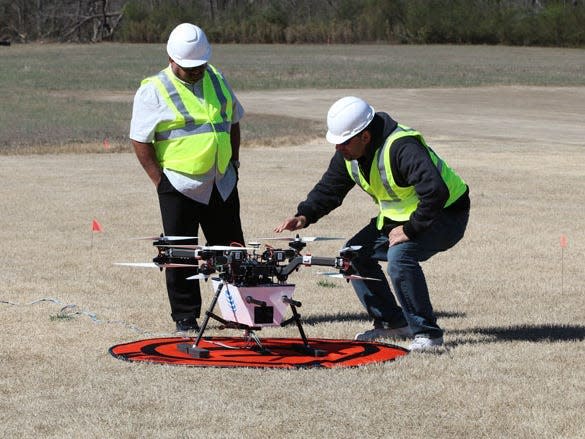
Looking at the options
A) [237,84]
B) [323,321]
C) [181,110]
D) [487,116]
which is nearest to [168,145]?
[181,110]

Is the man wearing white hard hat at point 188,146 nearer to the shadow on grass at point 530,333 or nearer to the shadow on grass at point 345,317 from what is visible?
the shadow on grass at point 345,317

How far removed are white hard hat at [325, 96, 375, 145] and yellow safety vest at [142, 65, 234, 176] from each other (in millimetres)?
1376

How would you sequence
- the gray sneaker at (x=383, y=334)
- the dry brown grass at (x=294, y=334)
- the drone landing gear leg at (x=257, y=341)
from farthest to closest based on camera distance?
the gray sneaker at (x=383, y=334)
the drone landing gear leg at (x=257, y=341)
the dry brown grass at (x=294, y=334)

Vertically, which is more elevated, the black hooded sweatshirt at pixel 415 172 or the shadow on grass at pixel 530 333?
the black hooded sweatshirt at pixel 415 172

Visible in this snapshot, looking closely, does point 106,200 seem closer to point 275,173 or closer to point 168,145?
point 275,173

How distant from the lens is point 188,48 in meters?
9.02

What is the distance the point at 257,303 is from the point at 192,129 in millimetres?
1753

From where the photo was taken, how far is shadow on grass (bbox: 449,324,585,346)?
9.07 m

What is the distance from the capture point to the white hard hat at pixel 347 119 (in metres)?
8.16

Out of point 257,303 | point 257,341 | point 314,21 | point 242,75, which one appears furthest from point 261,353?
point 314,21

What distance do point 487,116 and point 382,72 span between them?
21663 millimetres

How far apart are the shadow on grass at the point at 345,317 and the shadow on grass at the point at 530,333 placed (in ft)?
2.16

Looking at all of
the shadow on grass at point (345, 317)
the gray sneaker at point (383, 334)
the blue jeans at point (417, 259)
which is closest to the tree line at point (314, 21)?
the shadow on grass at point (345, 317)

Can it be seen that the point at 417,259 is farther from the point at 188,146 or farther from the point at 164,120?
the point at 164,120
